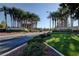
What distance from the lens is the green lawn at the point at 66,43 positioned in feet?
19.8

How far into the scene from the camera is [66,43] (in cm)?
620

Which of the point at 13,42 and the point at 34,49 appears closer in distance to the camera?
the point at 34,49

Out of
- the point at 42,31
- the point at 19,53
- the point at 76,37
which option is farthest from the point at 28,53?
the point at 76,37

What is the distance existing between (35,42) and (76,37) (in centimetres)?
95

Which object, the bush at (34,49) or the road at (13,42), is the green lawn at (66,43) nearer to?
the bush at (34,49)

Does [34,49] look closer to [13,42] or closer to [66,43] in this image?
[13,42]

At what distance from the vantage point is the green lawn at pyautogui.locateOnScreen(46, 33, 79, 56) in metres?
6.03

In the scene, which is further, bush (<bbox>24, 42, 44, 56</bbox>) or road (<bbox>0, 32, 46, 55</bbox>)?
road (<bbox>0, 32, 46, 55</bbox>)

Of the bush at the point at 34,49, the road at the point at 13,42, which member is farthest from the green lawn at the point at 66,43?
the road at the point at 13,42

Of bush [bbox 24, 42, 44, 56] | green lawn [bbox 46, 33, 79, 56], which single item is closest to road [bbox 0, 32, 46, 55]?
bush [bbox 24, 42, 44, 56]

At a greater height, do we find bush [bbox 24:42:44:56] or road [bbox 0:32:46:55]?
road [bbox 0:32:46:55]

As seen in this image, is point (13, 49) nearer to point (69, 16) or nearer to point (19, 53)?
point (19, 53)

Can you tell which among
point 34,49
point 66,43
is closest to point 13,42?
point 34,49

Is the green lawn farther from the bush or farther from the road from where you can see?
the road
